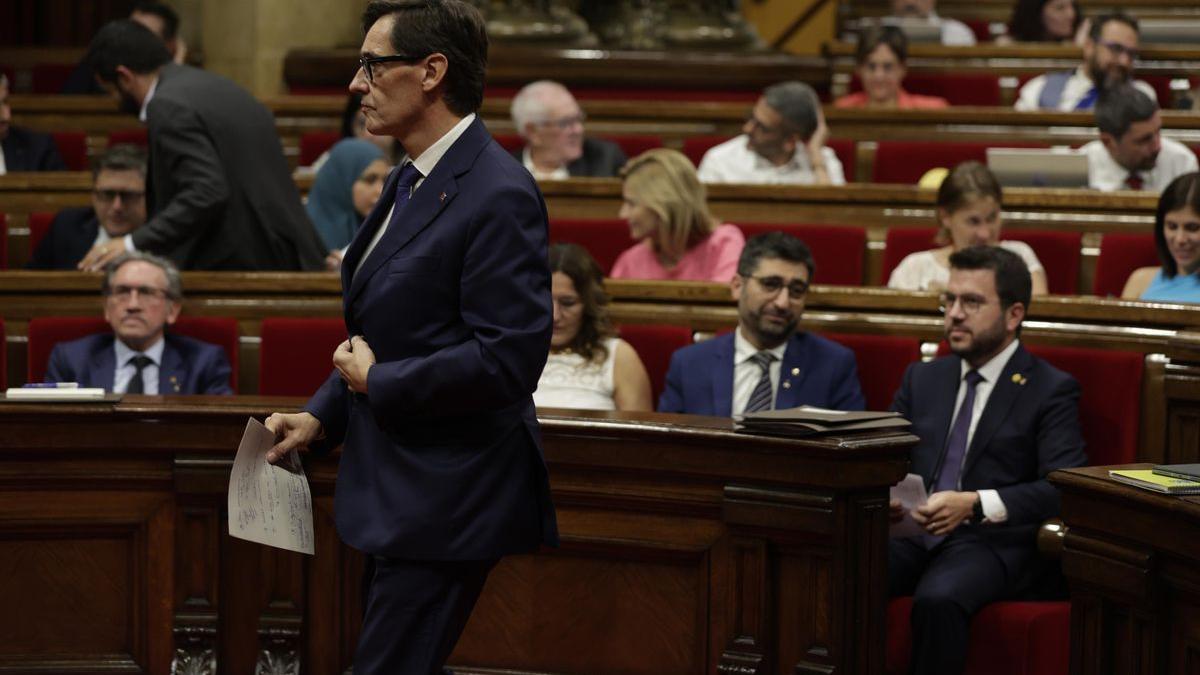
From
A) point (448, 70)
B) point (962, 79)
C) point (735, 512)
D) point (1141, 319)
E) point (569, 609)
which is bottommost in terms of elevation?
point (569, 609)

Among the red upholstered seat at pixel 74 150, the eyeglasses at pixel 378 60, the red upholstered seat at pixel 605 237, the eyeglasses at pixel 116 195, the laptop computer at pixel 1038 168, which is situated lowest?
the red upholstered seat at pixel 605 237

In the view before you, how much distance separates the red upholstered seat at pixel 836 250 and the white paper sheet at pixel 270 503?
7.98 feet

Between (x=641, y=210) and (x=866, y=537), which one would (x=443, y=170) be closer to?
(x=866, y=537)

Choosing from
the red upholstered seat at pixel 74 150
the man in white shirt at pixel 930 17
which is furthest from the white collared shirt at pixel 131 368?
the man in white shirt at pixel 930 17

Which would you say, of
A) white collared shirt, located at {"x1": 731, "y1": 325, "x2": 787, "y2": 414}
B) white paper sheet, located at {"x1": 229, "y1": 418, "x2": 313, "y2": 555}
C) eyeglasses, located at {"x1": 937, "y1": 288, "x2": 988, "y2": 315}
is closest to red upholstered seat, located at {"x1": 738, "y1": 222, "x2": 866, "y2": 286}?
white collared shirt, located at {"x1": 731, "y1": 325, "x2": 787, "y2": 414}

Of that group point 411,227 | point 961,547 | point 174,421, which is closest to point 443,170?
point 411,227

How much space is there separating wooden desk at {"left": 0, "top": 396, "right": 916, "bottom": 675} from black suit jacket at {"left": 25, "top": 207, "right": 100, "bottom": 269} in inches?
67.2

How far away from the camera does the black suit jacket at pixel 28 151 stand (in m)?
5.66

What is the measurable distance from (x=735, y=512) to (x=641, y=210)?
175 centimetres

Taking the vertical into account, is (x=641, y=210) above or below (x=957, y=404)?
above

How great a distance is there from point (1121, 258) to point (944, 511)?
1.50m

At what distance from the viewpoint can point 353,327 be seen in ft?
6.53

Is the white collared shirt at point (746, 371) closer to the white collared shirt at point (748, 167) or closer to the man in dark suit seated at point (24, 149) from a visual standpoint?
the white collared shirt at point (748, 167)

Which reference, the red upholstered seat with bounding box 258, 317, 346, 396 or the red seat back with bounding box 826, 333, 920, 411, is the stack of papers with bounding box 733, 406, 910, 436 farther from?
the red upholstered seat with bounding box 258, 317, 346, 396
